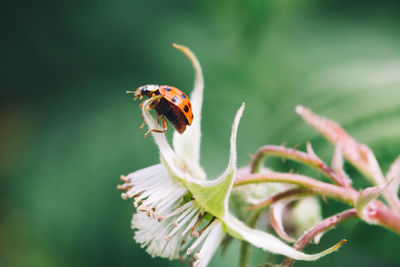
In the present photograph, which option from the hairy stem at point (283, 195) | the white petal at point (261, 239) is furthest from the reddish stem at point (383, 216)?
the white petal at point (261, 239)

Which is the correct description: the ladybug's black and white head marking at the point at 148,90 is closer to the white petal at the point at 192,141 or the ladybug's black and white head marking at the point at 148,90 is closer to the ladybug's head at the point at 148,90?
the ladybug's head at the point at 148,90

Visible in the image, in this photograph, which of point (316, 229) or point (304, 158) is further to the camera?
point (304, 158)

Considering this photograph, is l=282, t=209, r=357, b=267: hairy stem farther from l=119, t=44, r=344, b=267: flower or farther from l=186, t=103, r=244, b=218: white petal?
l=186, t=103, r=244, b=218: white petal

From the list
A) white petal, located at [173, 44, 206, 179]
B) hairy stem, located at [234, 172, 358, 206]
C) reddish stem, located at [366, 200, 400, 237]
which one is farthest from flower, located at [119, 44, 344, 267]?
reddish stem, located at [366, 200, 400, 237]

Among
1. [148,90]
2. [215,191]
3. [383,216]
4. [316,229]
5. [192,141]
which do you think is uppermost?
[148,90]

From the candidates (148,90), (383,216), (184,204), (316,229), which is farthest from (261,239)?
(148,90)

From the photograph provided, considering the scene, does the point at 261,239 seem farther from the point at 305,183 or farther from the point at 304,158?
the point at 304,158

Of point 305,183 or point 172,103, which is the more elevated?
point 172,103
